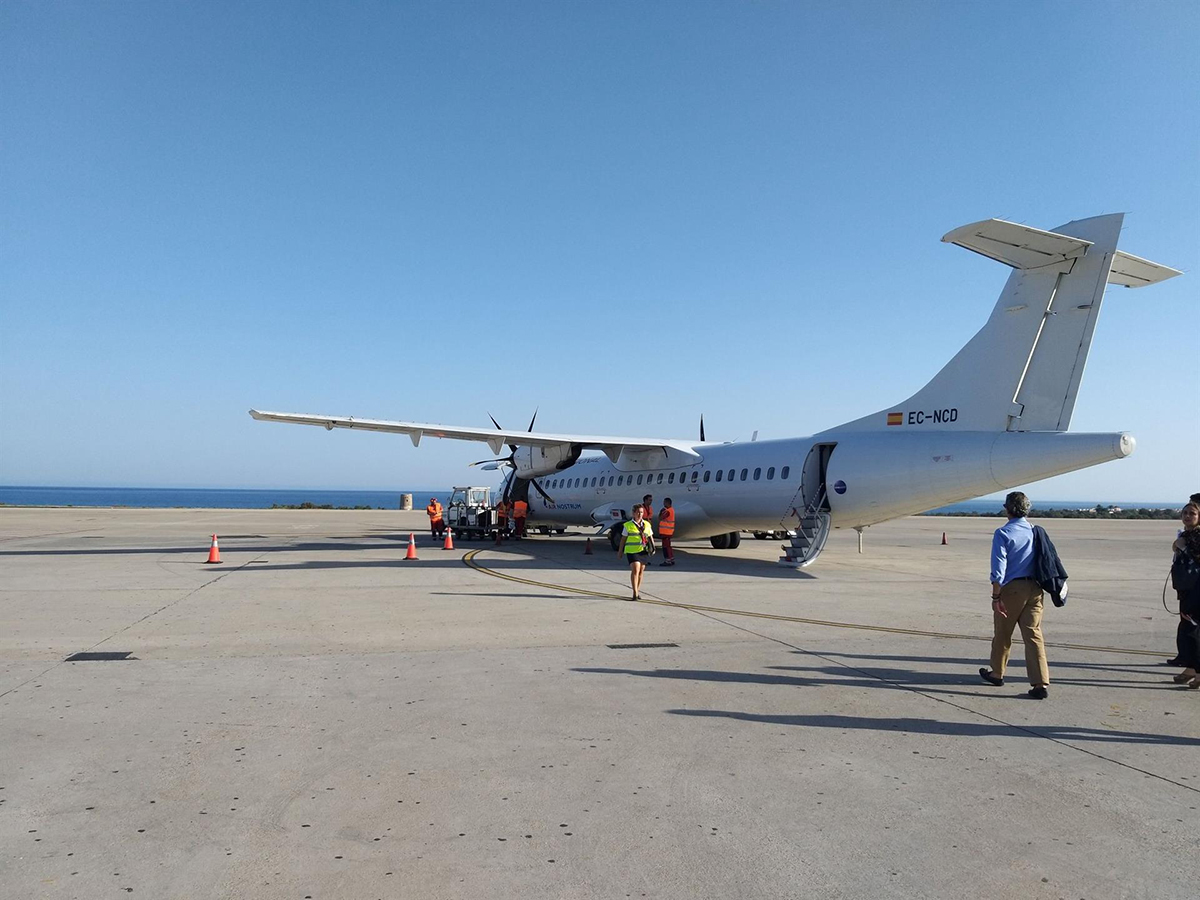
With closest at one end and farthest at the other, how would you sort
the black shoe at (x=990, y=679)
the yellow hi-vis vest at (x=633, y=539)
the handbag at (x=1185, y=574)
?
the black shoe at (x=990, y=679), the handbag at (x=1185, y=574), the yellow hi-vis vest at (x=633, y=539)

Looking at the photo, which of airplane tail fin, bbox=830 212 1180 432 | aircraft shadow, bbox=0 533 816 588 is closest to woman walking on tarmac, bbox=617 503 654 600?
aircraft shadow, bbox=0 533 816 588

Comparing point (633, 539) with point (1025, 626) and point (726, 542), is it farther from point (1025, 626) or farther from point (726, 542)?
point (726, 542)

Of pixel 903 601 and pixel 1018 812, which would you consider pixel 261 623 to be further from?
pixel 903 601

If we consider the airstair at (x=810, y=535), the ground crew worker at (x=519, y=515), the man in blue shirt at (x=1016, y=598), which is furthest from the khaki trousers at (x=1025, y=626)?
the ground crew worker at (x=519, y=515)

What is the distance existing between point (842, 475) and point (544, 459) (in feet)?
39.8

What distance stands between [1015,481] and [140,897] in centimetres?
1510

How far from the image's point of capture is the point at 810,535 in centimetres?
1856

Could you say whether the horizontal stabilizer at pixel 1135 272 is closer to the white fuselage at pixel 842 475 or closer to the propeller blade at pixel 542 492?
the white fuselage at pixel 842 475

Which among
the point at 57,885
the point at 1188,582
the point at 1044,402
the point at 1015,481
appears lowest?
the point at 57,885

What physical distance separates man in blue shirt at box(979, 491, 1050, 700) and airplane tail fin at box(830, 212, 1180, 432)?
704 centimetres

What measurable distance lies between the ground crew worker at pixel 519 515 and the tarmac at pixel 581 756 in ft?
57.8

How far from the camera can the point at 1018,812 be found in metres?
4.45

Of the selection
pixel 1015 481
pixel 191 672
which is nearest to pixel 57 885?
pixel 191 672

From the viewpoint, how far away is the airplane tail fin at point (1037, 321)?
45.0 feet
